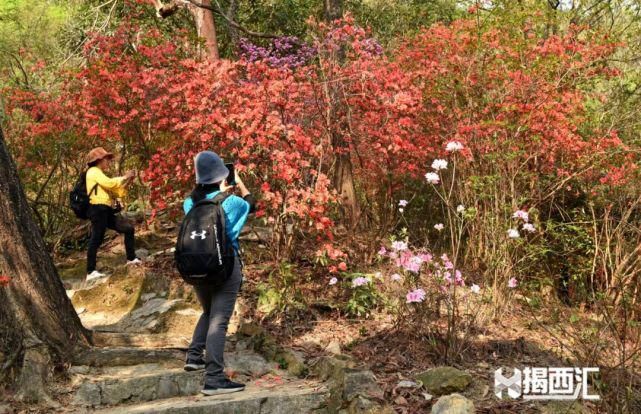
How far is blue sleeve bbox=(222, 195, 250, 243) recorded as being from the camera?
450 cm

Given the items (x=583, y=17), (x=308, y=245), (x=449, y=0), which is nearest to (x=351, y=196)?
(x=308, y=245)

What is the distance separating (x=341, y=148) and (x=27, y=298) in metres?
4.06

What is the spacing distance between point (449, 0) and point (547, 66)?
1158cm

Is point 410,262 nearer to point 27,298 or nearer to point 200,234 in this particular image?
point 200,234

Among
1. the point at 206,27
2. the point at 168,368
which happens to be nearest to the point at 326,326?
the point at 168,368

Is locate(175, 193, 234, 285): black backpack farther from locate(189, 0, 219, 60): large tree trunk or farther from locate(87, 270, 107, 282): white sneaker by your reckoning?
locate(189, 0, 219, 60): large tree trunk

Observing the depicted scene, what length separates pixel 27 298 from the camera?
5004 mm

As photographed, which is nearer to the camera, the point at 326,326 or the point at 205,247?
the point at 205,247

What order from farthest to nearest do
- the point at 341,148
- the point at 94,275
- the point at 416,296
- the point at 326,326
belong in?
the point at 341,148 → the point at 94,275 → the point at 326,326 → the point at 416,296

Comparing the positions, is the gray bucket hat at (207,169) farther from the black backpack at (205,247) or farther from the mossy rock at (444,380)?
the mossy rock at (444,380)

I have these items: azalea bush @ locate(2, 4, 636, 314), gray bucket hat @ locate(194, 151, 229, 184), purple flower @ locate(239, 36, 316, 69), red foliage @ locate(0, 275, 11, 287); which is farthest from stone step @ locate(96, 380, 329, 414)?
purple flower @ locate(239, 36, 316, 69)

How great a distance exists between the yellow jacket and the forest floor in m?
0.91

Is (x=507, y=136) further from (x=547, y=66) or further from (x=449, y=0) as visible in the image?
(x=449, y=0)

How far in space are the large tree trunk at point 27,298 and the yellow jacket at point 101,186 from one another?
2.06 m
